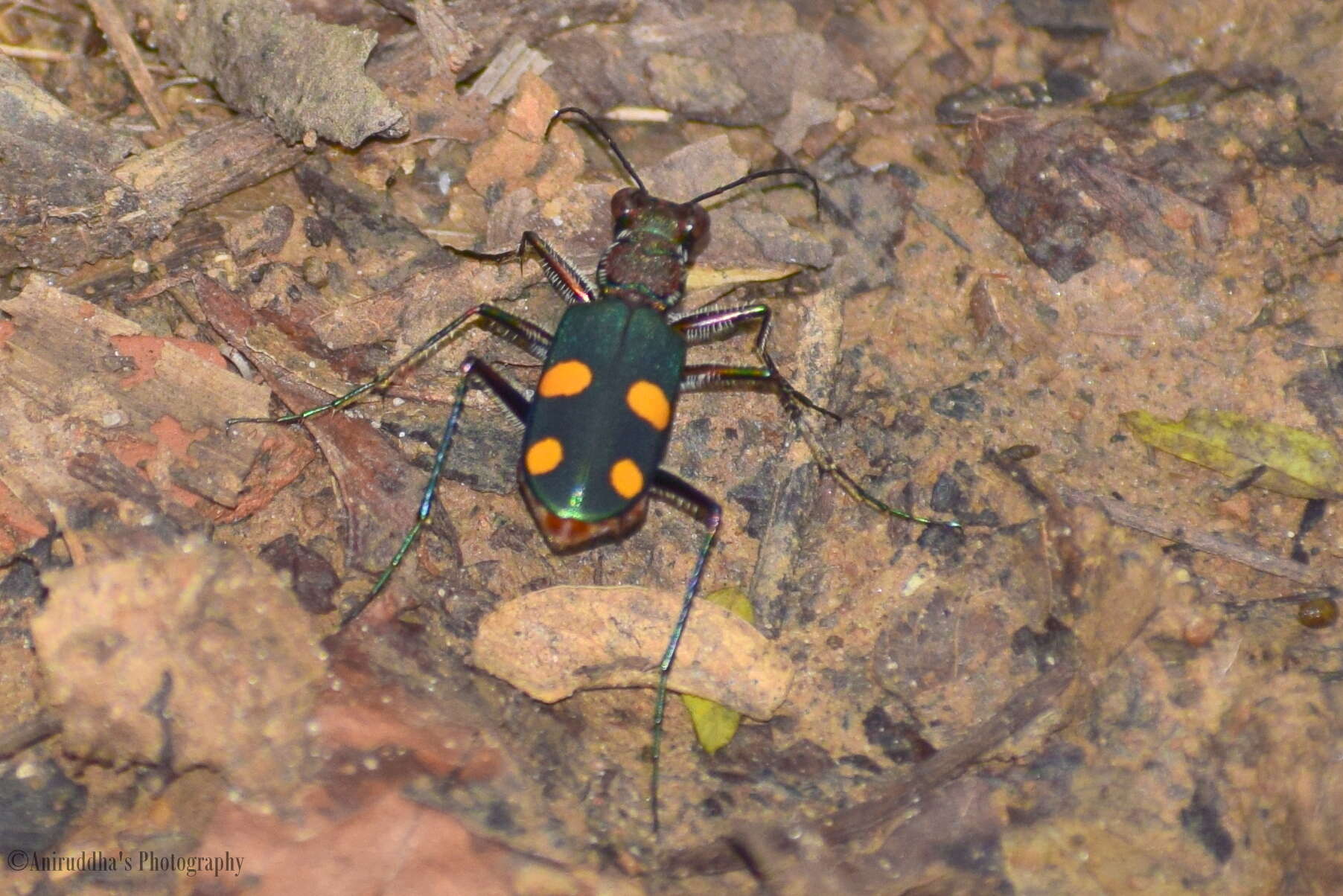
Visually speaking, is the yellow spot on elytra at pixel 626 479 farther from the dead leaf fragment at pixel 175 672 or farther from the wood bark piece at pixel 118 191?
the wood bark piece at pixel 118 191

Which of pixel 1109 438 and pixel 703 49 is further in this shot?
pixel 703 49

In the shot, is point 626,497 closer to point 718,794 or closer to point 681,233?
point 718,794

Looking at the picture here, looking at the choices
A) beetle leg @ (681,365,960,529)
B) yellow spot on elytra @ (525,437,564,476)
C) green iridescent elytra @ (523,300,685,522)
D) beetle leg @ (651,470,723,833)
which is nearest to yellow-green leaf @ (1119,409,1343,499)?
beetle leg @ (681,365,960,529)

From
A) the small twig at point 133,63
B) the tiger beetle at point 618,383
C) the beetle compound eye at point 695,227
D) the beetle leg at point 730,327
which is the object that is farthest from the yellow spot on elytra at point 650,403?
the small twig at point 133,63

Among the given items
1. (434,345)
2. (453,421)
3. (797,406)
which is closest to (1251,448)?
(797,406)

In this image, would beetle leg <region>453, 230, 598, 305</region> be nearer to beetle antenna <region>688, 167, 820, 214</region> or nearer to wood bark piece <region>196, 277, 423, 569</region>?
beetle antenna <region>688, 167, 820, 214</region>

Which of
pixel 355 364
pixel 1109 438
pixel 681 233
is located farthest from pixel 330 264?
pixel 1109 438

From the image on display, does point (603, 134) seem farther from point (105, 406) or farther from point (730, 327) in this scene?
point (105, 406)
